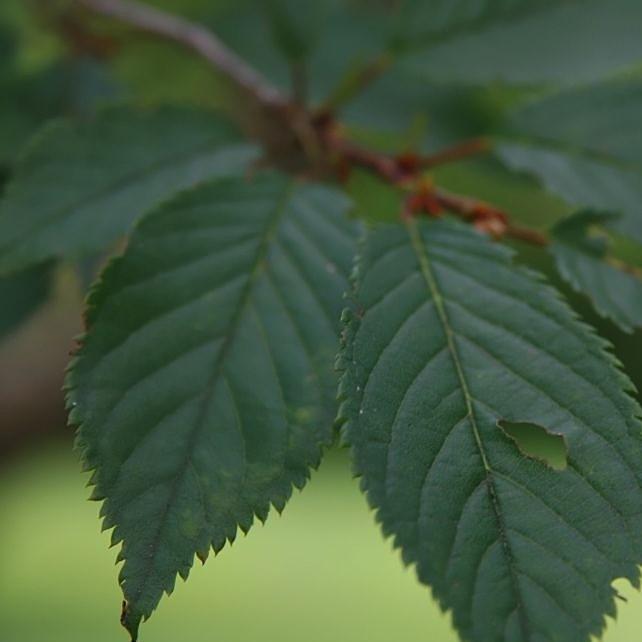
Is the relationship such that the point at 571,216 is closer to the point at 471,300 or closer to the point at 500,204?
the point at 471,300

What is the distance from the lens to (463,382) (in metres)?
0.77

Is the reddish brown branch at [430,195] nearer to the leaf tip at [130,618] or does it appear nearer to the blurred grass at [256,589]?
the leaf tip at [130,618]

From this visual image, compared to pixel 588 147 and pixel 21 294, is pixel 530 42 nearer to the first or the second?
pixel 588 147

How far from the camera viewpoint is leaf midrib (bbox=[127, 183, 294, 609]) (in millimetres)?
722

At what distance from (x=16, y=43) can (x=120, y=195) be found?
564 millimetres

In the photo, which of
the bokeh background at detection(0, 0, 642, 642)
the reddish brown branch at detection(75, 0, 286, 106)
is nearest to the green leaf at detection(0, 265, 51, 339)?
the bokeh background at detection(0, 0, 642, 642)

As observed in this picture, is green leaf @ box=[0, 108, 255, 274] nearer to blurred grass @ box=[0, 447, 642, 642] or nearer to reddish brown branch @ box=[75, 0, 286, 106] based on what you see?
reddish brown branch @ box=[75, 0, 286, 106]

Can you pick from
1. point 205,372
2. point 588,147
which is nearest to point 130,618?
point 205,372

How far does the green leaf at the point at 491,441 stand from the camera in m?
0.68

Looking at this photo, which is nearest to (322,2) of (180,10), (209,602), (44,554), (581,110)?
(581,110)

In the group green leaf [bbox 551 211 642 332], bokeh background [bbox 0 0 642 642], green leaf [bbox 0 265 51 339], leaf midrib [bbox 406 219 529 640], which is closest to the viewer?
leaf midrib [bbox 406 219 529 640]

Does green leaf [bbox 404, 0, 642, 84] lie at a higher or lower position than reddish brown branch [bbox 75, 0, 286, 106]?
lower

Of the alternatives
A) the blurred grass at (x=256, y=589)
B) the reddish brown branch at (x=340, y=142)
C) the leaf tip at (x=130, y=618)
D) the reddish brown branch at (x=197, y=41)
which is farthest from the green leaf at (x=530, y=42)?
the blurred grass at (x=256, y=589)

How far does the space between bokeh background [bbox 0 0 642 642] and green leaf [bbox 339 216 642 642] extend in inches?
18.5
